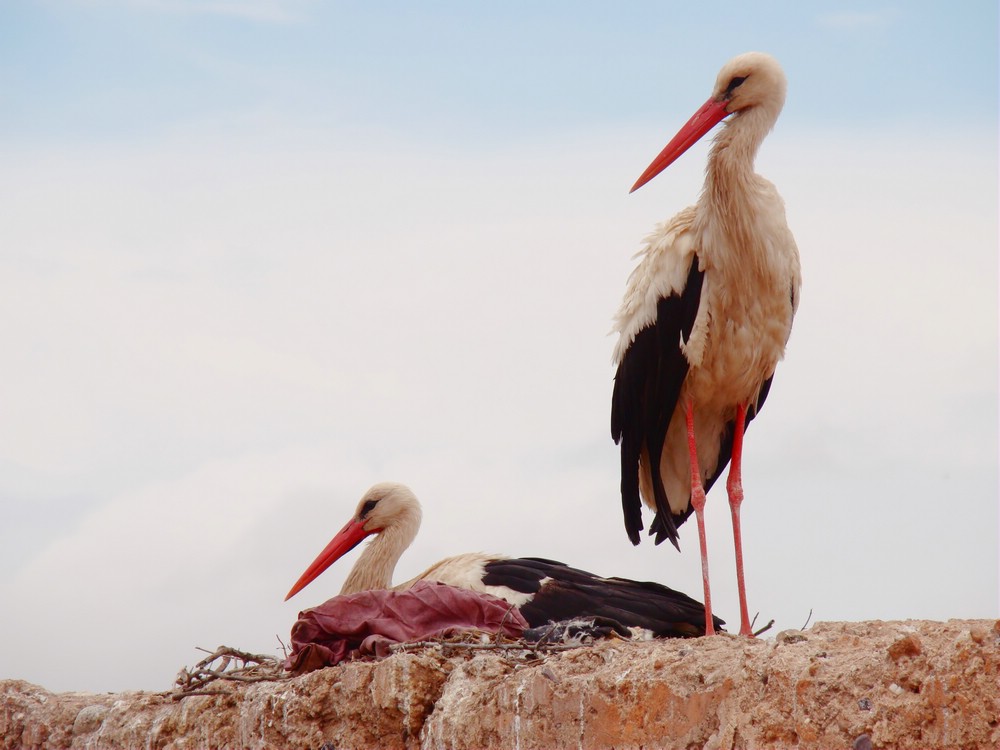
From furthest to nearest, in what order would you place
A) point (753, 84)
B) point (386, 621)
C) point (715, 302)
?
point (753, 84) < point (715, 302) < point (386, 621)

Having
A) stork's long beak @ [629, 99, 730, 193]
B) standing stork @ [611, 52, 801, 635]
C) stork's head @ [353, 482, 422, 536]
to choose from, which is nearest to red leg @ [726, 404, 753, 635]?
standing stork @ [611, 52, 801, 635]

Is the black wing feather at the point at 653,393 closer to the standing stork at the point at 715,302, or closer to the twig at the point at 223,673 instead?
the standing stork at the point at 715,302

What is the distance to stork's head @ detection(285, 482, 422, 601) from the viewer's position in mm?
7344

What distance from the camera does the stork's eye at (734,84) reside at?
5184mm

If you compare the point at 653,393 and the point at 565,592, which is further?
the point at 565,592

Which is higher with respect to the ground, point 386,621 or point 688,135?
point 688,135

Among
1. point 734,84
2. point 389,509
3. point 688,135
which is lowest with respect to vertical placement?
point 389,509

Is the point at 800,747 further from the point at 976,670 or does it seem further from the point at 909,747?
the point at 976,670

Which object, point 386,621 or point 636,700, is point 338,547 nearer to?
point 386,621

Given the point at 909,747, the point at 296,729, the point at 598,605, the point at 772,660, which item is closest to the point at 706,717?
the point at 772,660

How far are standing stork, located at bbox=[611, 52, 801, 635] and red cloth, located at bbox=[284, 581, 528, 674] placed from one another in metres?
0.87

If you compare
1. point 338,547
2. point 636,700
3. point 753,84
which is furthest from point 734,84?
point 338,547

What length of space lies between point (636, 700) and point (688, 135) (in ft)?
9.04

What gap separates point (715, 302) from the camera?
498 centimetres
